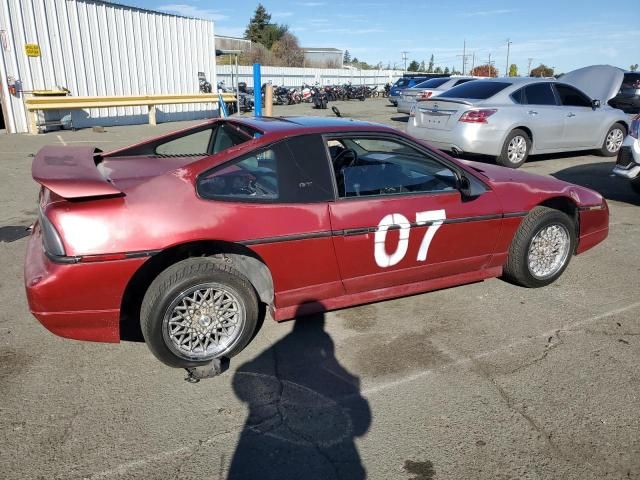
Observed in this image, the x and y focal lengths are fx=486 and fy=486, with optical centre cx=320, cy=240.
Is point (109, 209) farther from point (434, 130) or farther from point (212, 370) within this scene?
point (434, 130)

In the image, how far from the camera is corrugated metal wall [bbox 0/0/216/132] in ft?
45.9

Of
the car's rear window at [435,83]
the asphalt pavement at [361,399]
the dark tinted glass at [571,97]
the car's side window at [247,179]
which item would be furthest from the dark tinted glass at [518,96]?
the car's rear window at [435,83]

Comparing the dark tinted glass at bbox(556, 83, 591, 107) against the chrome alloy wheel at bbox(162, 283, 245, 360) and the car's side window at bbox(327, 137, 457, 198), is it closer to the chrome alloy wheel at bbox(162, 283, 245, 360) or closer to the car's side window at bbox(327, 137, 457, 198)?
the car's side window at bbox(327, 137, 457, 198)

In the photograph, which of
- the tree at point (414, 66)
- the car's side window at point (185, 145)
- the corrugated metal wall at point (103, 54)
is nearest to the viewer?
the car's side window at point (185, 145)

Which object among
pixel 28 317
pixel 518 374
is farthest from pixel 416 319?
pixel 28 317

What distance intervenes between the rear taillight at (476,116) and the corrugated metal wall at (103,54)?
12.7 metres

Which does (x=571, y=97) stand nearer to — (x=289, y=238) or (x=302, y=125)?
(x=302, y=125)

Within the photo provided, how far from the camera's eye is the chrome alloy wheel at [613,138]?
10422 millimetres

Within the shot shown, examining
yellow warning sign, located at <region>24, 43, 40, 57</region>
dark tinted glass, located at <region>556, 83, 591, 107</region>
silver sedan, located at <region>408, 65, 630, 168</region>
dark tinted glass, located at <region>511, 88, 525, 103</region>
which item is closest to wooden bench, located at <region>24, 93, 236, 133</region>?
yellow warning sign, located at <region>24, 43, 40, 57</region>

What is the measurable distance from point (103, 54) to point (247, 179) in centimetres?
1596

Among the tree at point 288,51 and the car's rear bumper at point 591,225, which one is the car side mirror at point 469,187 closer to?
the car's rear bumper at point 591,225

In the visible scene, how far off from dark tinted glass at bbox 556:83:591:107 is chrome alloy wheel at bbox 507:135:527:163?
128 cm

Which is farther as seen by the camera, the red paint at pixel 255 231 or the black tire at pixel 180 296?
the black tire at pixel 180 296

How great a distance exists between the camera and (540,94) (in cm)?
916
